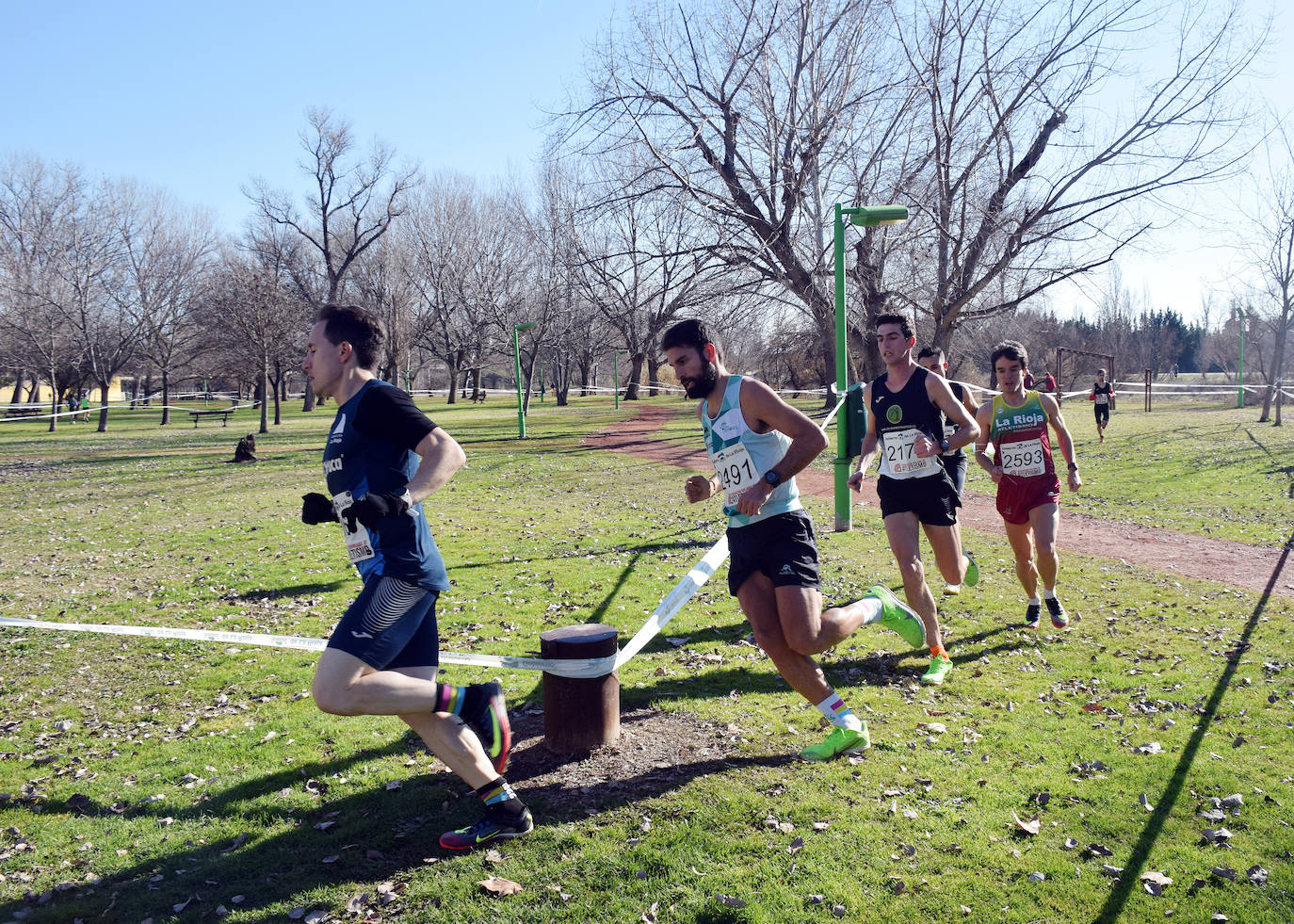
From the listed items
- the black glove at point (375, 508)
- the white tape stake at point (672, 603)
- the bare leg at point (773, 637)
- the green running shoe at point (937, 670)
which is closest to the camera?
the black glove at point (375, 508)

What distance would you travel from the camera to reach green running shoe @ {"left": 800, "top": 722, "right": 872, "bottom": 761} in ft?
14.8

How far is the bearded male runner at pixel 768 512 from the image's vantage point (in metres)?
4.32

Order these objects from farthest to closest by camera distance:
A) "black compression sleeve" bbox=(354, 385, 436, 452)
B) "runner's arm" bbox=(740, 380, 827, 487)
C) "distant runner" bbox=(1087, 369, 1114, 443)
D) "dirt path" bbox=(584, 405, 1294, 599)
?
"distant runner" bbox=(1087, 369, 1114, 443) < "dirt path" bbox=(584, 405, 1294, 599) < "runner's arm" bbox=(740, 380, 827, 487) < "black compression sleeve" bbox=(354, 385, 436, 452)

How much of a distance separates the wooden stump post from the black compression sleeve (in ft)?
5.01

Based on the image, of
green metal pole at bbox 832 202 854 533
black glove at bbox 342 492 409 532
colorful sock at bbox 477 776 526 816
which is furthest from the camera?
green metal pole at bbox 832 202 854 533

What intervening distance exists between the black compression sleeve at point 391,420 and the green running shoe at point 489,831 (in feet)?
5.48

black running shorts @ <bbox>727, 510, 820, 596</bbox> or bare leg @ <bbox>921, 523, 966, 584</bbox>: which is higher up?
black running shorts @ <bbox>727, 510, 820, 596</bbox>

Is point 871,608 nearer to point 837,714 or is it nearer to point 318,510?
point 837,714

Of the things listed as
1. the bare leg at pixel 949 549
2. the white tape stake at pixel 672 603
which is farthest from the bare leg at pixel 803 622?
the bare leg at pixel 949 549

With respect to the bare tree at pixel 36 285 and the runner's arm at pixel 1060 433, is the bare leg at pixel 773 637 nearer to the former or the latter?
the runner's arm at pixel 1060 433

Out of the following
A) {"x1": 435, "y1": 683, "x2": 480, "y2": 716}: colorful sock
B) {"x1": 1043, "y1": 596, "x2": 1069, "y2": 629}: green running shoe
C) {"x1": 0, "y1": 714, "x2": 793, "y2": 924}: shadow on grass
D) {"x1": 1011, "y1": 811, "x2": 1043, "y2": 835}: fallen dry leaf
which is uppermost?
{"x1": 435, "y1": 683, "x2": 480, "y2": 716}: colorful sock

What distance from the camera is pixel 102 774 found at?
471 centimetres

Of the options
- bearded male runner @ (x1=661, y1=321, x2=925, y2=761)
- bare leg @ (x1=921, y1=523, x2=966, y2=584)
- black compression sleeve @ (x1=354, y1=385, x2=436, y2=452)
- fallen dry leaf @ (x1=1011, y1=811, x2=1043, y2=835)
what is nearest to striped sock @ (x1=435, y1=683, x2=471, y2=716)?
black compression sleeve @ (x1=354, y1=385, x2=436, y2=452)

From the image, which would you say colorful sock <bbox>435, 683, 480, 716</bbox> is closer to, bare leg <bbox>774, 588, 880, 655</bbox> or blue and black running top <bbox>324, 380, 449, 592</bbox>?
blue and black running top <bbox>324, 380, 449, 592</bbox>
